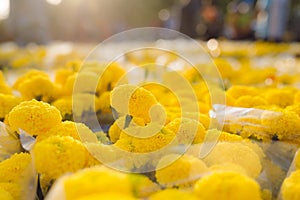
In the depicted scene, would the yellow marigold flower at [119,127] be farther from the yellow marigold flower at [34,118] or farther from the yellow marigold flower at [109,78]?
the yellow marigold flower at [109,78]

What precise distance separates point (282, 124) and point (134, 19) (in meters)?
16.6

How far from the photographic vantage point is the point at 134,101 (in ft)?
2.92

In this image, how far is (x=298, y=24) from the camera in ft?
38.0

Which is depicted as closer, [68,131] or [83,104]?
[68,131]

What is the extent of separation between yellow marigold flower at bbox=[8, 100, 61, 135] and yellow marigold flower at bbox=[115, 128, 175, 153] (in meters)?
0.14

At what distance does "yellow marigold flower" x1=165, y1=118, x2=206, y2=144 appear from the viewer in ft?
2.77

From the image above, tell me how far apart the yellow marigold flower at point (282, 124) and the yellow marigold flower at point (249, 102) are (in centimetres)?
18

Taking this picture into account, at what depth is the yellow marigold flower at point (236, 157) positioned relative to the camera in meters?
0.77

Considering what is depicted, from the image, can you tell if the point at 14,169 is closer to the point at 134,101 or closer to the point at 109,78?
the point at 134,101

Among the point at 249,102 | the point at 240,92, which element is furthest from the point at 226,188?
the point at 240,92

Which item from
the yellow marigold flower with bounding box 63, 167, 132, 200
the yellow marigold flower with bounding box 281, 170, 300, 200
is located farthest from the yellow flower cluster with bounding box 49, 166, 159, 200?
the yellow marigold flower with bounding box 281, 170, 300, 200

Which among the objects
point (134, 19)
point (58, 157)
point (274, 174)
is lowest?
point (134, 19)

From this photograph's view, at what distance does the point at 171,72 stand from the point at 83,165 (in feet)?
2.87

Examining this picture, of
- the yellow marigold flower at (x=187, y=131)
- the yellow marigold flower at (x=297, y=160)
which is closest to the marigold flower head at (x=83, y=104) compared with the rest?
the yellow marigold flower at (x=187, y=131)
